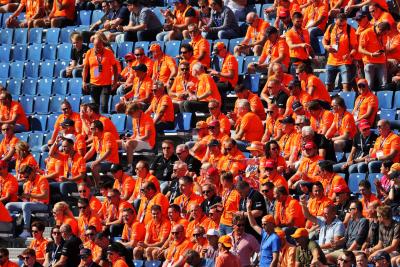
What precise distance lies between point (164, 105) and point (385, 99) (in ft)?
10.7

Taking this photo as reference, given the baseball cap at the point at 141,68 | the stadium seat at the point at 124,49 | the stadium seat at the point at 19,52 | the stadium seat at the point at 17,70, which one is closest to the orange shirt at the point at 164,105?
the baseball cap at the point at 141,68

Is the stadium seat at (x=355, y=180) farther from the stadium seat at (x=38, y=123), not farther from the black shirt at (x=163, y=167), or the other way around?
the stadium seat at (x=38, y=123)

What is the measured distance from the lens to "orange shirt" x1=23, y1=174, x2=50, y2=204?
21906 millimetres

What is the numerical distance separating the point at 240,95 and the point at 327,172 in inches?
120

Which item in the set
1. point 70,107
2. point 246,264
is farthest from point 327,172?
point 70,107

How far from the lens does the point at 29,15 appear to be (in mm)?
27812

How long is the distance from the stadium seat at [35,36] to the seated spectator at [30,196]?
17.8 feet

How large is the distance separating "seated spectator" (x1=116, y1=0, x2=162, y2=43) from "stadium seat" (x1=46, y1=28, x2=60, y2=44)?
1.61 meters

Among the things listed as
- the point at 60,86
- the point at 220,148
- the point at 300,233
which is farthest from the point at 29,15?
the point at 300,233

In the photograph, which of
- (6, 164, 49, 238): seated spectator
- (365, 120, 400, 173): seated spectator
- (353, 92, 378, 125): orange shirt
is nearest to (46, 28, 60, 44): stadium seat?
(6, 164, 49, 238): seated spectator

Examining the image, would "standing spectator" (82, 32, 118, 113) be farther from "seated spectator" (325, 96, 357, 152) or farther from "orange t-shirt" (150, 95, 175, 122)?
"seated spectator" (325, 96, 357, 152)

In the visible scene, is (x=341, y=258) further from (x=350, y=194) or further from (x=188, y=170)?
(x=188, y=170)

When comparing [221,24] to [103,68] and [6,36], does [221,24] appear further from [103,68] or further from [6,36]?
[6,36]

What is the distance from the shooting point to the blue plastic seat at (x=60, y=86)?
25.4 meters
